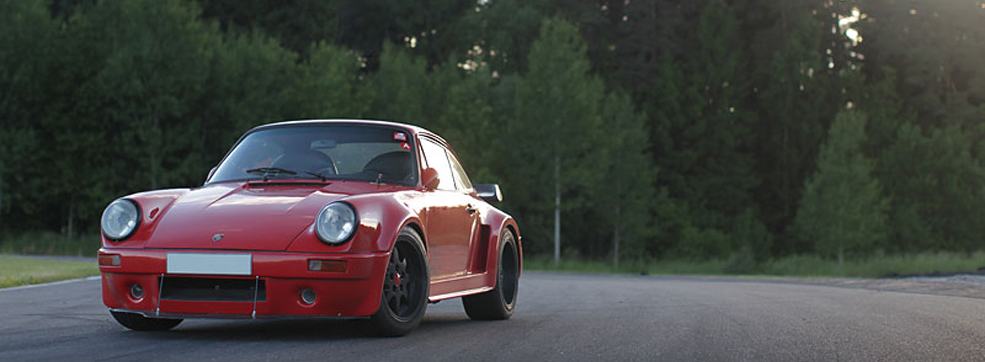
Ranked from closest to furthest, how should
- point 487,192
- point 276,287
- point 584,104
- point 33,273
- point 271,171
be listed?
1. point 276,287
2. point 271,171
3. point 487,192
4. point 33,273
5. point 584,104

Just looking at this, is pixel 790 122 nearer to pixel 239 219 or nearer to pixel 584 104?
pixel 584 104

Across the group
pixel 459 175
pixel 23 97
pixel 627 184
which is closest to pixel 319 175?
pixel 459 175

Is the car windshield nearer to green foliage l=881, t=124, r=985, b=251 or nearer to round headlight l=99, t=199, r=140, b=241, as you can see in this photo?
round headlight l=99, t=199, r=140, b=241

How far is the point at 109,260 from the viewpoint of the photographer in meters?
7.03

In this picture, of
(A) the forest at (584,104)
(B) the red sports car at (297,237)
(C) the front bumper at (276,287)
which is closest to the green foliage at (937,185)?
(A) the forest at (584,104)

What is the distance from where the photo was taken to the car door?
8023mm

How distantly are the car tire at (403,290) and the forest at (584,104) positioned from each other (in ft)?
95.6

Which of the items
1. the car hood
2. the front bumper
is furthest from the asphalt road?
the car hood

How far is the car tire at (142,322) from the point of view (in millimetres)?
7281

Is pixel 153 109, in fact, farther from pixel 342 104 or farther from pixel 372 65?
pixel 372 65

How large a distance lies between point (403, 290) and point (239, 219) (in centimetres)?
118

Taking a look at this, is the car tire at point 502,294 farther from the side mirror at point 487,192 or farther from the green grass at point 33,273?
the green grass at point 33,273

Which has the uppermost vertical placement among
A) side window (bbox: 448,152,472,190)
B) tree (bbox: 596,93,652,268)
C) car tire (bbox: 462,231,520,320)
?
tree (bbox: 596,93,652,268)

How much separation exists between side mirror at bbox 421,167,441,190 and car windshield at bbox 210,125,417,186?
9 cm
